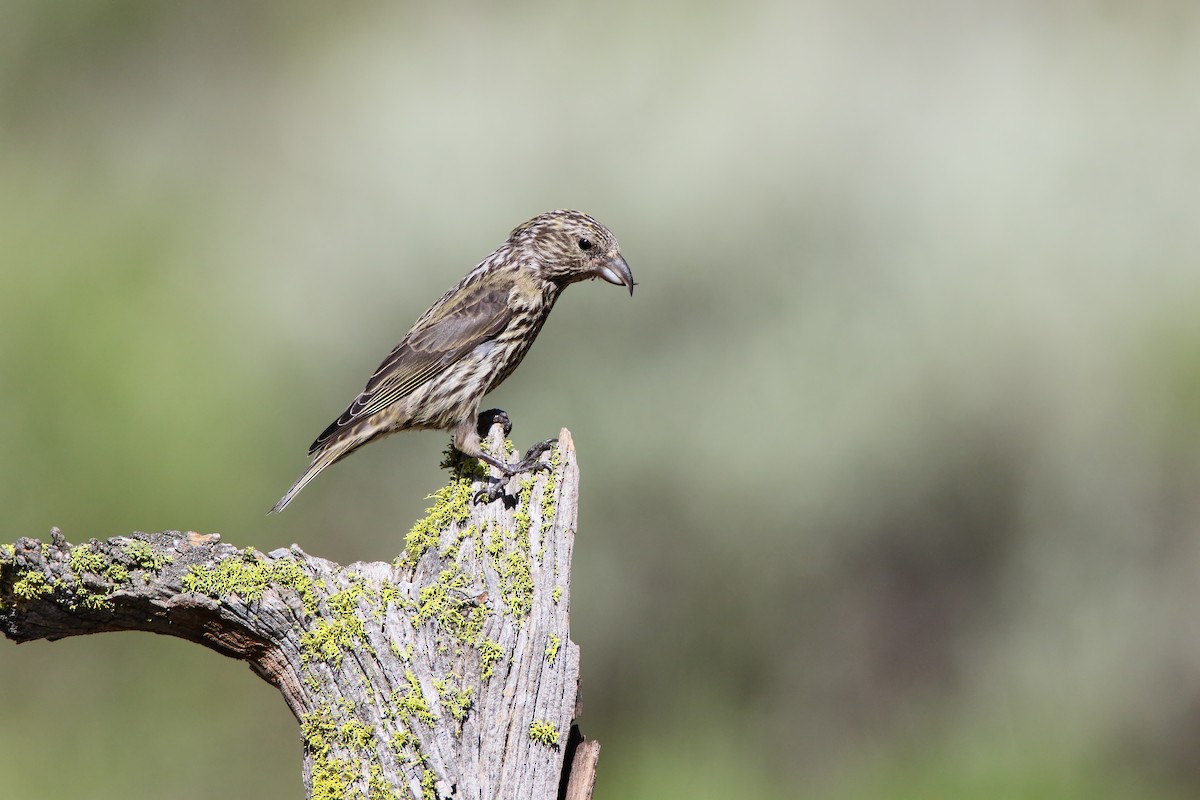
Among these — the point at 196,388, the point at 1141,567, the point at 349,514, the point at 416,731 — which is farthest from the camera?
the point at 196,388

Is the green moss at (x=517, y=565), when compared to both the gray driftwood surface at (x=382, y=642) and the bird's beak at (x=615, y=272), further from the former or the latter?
the bird's beak at (x=615, y=272)

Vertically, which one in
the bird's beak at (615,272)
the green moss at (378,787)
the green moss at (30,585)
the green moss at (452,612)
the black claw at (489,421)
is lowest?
the green moss at (378,787)

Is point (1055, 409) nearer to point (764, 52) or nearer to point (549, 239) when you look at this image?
point (764, 52)

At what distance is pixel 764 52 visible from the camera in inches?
468

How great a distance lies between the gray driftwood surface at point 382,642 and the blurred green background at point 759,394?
5.48 metres

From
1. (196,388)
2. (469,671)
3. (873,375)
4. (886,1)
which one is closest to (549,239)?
(469,671)

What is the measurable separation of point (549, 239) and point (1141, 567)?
669 centimetres

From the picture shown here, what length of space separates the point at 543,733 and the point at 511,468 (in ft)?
3.59

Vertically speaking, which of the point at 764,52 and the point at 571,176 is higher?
the point at 764,52

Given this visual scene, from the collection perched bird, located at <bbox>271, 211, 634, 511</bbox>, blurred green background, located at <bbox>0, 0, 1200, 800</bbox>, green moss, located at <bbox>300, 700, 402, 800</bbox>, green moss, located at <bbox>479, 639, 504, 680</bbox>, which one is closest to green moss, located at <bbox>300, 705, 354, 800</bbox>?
green moss, located at <bbox>300, 700, 402, 800</bbox>

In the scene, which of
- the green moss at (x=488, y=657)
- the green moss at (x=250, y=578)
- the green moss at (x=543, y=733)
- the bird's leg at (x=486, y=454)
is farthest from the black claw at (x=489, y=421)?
the green moss at (x=543, y=733)

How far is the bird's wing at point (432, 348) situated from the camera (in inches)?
236

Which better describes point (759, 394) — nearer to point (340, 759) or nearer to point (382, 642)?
point (382, 642)

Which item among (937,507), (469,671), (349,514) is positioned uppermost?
(937,507)
